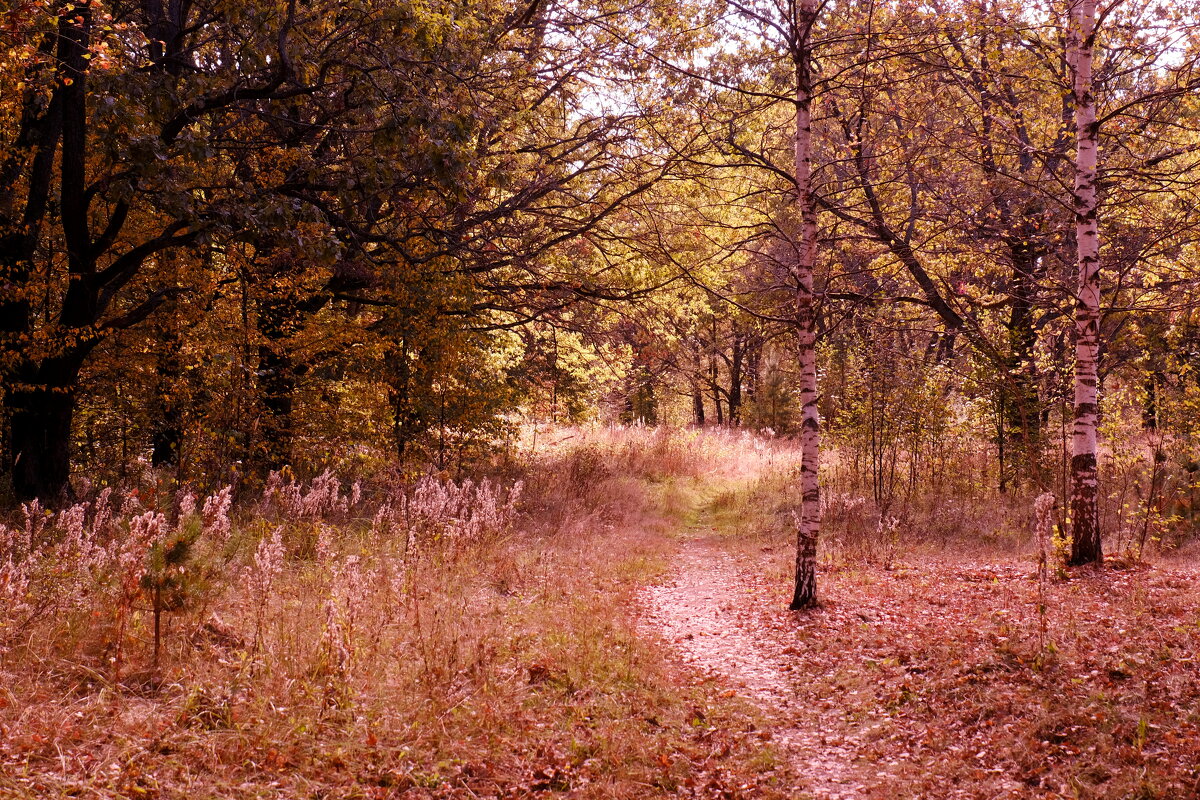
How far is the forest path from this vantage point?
193 inches

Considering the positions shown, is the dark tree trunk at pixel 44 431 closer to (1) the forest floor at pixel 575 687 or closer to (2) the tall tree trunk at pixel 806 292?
(1) the forest floor at pixel 575 687

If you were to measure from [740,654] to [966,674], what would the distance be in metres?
1.99

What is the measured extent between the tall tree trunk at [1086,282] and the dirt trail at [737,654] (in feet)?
12.8

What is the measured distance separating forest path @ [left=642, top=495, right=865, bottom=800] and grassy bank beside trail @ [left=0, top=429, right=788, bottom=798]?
0.27 meters

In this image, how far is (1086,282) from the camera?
310 inches

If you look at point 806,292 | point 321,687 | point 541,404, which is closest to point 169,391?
point 321,687

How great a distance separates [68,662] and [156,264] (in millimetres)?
7944

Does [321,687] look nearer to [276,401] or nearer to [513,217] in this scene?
[276,401]

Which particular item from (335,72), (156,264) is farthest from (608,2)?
(156,264)

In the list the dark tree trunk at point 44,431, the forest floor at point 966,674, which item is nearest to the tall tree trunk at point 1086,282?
the forest floor at point 966,674

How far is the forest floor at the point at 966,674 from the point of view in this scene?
175 inches

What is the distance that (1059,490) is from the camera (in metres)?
12.3

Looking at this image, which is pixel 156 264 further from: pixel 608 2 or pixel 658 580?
pixel 658 580

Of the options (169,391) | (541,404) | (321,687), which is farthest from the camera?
(541,404)
